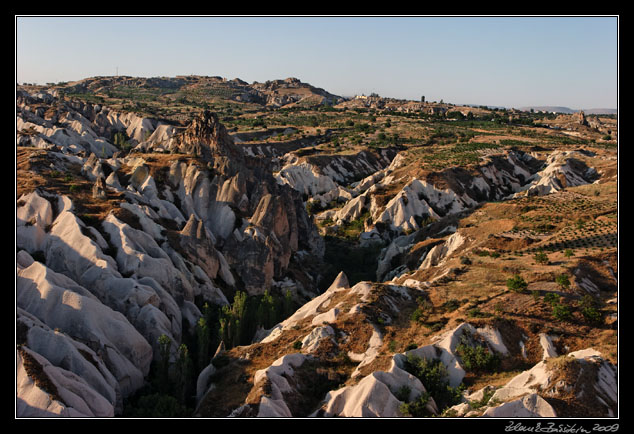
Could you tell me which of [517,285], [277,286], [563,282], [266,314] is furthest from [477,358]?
[277,286]

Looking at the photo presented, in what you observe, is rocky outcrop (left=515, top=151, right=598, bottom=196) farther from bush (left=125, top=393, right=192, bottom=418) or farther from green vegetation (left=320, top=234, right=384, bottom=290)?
bush (left=125, top=393, right=192, bottom=418)

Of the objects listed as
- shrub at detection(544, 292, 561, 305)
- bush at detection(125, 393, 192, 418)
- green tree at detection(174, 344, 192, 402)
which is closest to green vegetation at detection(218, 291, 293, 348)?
green tree at detection(174, 344, 192, 402)

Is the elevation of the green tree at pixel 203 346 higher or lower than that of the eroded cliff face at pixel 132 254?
lower

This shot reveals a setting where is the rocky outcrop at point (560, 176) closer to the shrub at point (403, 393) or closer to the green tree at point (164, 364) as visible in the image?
the shrub at point (403, 393)

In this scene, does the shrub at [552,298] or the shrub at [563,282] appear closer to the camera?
the shrub at [552,298]

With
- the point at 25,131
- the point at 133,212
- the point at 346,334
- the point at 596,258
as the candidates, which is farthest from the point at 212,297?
the point at 25,131

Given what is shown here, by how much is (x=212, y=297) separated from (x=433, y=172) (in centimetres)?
5599

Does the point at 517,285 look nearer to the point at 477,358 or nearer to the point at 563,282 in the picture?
the point at 563,282

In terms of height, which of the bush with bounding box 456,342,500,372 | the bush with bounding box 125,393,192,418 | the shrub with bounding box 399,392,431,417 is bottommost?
the bush with bounding box 125,393,192,418

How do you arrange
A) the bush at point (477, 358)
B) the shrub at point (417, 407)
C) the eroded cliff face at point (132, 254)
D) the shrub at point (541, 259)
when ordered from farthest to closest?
the shrub at point (541, 259) < the eroded cliff face at point (132, 254) < the bush at point (477, 358) < the shrub at point (417, 407)

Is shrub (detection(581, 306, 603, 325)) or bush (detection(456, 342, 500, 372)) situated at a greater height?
shrub (detection(581, 306, 603, 325))

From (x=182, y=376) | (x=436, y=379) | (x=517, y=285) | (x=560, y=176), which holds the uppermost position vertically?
(x=560, y=176)

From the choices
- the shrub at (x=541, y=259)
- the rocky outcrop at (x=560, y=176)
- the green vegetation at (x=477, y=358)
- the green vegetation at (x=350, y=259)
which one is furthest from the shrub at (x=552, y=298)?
the rocky outcrop at (x=560, y=176)

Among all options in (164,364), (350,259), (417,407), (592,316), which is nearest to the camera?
(417,407)
